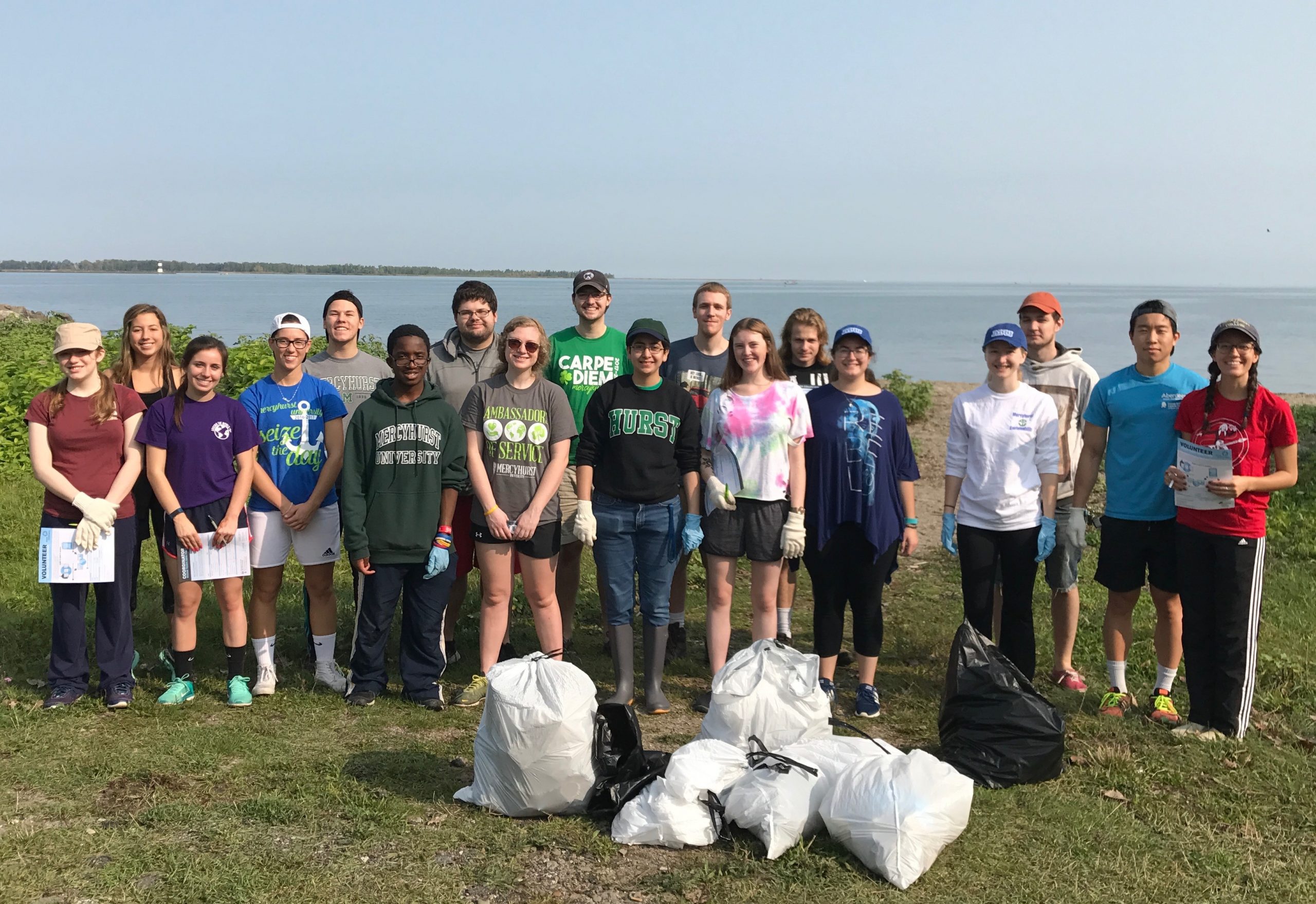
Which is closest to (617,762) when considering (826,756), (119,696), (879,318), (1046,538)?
(826,756)

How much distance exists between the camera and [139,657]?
19.3 feet

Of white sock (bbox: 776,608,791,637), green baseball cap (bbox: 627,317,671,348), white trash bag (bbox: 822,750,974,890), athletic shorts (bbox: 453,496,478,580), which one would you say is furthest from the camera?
white sock (bbox: 776,608,791,637)

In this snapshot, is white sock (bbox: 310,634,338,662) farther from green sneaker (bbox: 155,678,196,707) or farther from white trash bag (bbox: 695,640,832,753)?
white trash bag (bbox: 695,640,832,753)

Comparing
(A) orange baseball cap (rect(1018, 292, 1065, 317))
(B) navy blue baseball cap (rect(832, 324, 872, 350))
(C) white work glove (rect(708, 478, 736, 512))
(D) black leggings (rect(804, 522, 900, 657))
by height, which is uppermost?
(A) orange baseball cap (rect(1018, 292, 1065, 317))

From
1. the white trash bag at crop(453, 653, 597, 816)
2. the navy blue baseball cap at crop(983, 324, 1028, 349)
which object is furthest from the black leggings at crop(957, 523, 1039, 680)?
the white trash bag at crop(453, 653, 597, 816)

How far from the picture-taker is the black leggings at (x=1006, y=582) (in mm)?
5129

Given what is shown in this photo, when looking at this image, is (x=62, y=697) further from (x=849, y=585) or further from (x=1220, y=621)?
(x=1220, y=621)

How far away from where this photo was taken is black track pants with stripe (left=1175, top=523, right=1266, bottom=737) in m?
4.70

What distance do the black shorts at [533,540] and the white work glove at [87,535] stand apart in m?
1.77

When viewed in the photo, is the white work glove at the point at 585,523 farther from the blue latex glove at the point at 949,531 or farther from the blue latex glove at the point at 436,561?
the blue latex glove at the point at 949,531

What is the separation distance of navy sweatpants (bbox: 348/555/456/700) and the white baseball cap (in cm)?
130

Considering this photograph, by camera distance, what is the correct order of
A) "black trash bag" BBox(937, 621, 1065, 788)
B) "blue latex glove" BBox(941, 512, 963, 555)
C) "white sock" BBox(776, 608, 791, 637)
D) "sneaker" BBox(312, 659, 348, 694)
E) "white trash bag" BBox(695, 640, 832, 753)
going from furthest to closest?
"white sock" BBox(776, 608, 791, 637) → "sneaker" BBox(312, 659, 348, 694) → "blue latex glove" BBox(941, 512, 963, 555) → "black trash bag" BBox(937, 621, 1065, 788) → "white trash bag" BBox(695, 640, 832, 753)

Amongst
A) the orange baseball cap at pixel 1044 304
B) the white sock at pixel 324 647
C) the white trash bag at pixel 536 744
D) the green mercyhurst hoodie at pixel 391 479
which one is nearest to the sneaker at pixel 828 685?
the white trash bag at pixel 536 744

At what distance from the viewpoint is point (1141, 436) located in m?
5.02
